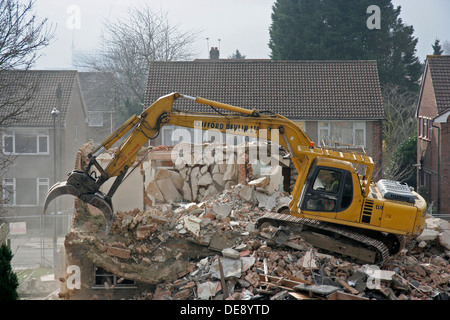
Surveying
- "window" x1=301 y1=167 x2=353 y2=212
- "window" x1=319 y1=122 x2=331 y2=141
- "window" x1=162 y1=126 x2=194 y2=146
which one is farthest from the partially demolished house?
"window" x1=319 y1=122 x2=331 y2=141

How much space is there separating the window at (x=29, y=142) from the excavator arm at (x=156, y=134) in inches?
831

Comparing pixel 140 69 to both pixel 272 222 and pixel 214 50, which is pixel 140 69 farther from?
pixel 272 222

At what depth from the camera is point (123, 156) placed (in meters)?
12.2

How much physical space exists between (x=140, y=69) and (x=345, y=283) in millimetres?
32547

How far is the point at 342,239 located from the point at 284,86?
17.8 metres

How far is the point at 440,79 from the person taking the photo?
2862 centimetres

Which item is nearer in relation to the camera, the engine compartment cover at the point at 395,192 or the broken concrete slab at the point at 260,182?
the engine compartment cover at the point at 395,192

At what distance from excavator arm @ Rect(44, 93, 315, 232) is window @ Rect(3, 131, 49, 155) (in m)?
21.1

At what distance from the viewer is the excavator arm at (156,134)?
11.9m

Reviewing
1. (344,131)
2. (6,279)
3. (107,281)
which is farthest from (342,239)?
(344,131)

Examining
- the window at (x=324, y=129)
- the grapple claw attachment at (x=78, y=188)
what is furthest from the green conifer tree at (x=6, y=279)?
the window at (x=324, y=129)

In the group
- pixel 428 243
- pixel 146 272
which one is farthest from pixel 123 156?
pixel 428 243

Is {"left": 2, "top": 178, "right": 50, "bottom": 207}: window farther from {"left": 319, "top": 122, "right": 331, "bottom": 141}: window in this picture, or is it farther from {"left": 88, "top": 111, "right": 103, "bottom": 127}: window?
{"left": 319, "top": 122, "right": 331, "bottom": 141}: window

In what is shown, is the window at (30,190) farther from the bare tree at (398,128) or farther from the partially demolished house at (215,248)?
the bare tree at (398,128)
